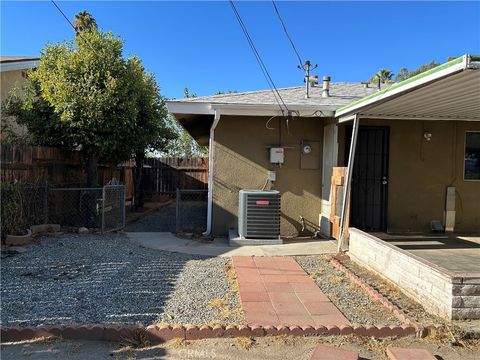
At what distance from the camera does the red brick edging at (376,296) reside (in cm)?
431

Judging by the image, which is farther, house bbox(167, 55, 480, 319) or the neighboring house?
the neighboring house

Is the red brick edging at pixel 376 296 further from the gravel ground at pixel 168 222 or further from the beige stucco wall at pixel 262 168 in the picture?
the gravel ground at pixel 168 222

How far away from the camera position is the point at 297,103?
905 cm

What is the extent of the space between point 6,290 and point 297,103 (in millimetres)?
6522

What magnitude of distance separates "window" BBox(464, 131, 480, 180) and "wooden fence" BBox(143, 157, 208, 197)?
12086 millimetres

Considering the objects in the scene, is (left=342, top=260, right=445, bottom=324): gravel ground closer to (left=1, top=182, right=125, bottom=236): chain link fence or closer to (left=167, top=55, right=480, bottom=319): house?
(left=167, top=55, right=480, bottom=319): house

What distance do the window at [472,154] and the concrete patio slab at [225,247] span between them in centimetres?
395

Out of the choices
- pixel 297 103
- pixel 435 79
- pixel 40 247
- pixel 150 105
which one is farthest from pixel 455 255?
pixel 150 105

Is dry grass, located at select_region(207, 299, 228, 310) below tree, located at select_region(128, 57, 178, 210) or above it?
below

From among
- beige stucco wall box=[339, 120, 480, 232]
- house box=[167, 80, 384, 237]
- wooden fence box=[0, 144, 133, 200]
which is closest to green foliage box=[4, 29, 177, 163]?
wooden fence box=[0, 144, 133, 200]

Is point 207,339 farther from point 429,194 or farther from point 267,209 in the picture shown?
point 429,194

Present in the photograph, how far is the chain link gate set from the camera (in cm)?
960

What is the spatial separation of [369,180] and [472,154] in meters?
2.57

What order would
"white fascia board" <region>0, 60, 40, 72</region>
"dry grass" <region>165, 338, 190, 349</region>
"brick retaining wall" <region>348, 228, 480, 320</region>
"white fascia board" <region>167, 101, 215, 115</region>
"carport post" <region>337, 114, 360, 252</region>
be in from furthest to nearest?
1. "white fascia board" <region>0, 60, 40, 72</region>
2. "white fascia board" <region>167, 101, 215, 115</region>
3. "carport post" <region>337, 114, 360, 252</region>
4. "brick retaining wall" <region>348, 228, 480, 320</region>
5. "dry grass" <region>165, 338, 190, 349</region>
